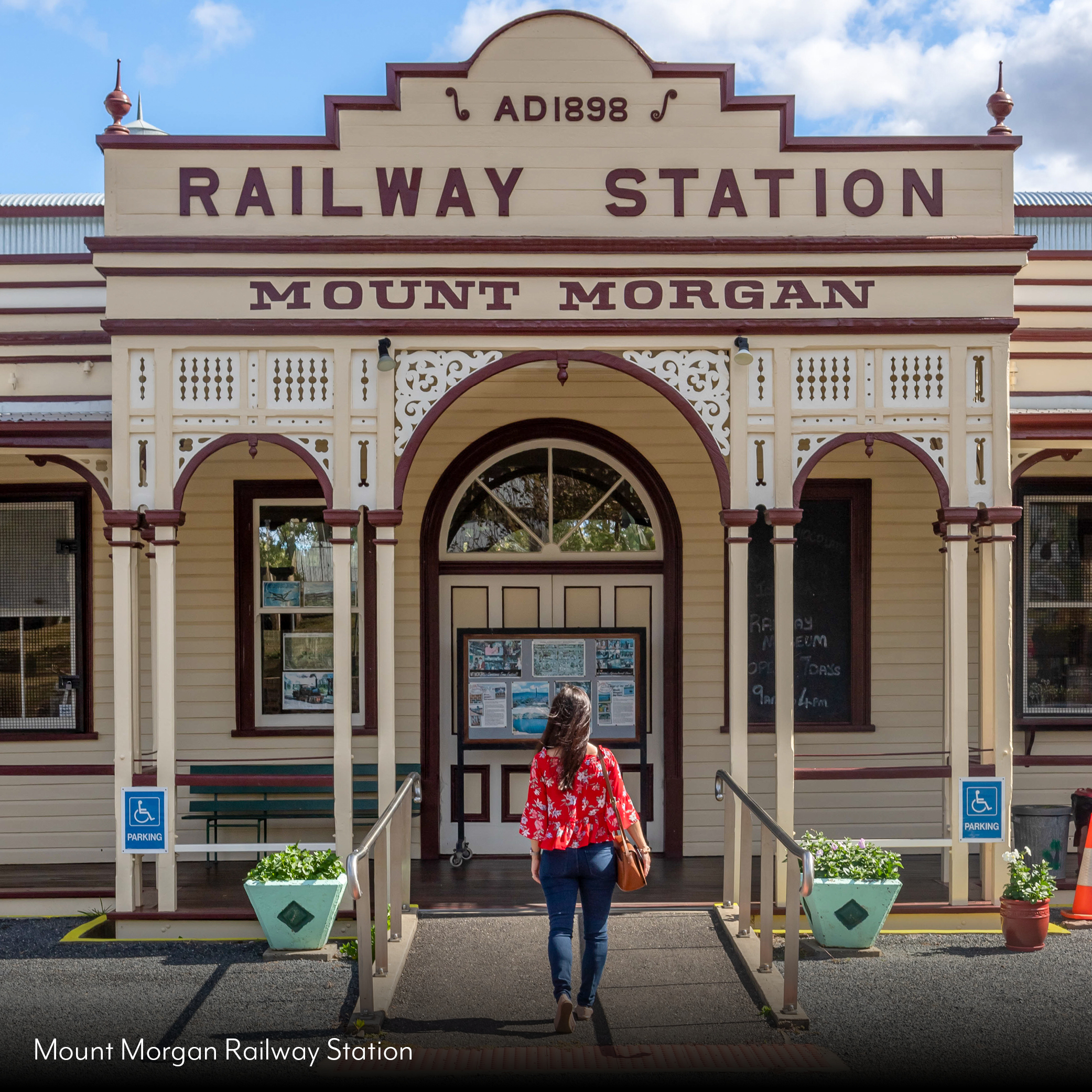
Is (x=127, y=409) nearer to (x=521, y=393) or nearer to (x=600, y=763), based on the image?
(x=521, y=393)

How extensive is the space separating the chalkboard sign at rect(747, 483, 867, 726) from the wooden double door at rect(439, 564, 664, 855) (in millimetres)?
810

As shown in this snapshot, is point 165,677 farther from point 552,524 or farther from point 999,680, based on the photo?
point 999,680

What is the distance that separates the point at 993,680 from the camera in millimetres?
7637

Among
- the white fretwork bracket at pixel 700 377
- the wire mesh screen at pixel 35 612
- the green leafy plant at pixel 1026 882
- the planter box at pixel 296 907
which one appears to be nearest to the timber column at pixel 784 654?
the white fretwork bracket at pixel 700 377

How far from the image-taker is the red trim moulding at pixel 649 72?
293 inches

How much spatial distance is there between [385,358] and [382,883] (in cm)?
325

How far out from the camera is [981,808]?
7.42 metres

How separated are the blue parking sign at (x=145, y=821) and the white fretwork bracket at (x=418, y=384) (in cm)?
272

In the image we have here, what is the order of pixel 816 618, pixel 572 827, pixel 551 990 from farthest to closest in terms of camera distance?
pixel 816 618 < pixel 551 990 < pixel 572 827

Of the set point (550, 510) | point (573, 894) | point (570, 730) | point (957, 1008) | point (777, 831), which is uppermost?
point (550, 510)

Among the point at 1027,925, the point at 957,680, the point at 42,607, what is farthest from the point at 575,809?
the point at 42,607

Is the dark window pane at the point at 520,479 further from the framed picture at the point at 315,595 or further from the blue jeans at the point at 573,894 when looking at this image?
the blue jeans at the point at 573,894

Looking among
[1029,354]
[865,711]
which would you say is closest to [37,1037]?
[865,711]

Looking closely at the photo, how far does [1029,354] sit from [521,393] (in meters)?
3.89
